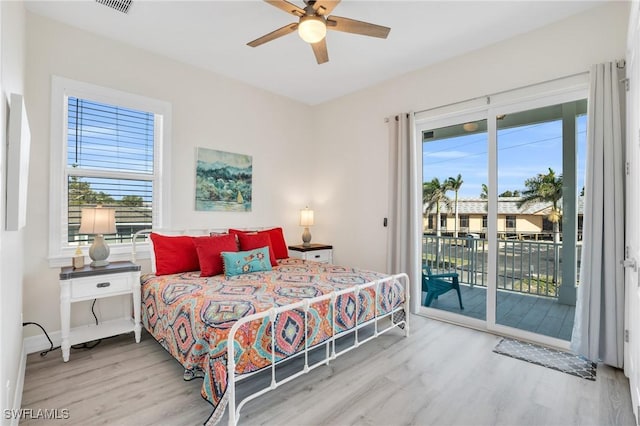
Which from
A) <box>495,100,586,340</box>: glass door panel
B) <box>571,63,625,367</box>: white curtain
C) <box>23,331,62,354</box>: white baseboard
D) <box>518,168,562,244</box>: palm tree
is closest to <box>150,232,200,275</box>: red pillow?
<box>23,331,62,354</box>: white baseboard

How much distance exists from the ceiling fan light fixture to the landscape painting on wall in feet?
6.86

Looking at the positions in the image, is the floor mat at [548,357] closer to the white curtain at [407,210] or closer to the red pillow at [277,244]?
the white curtain at [407,210]

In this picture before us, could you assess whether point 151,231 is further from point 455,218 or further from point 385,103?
point 455,218

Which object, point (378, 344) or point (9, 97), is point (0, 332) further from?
point (378, 344)

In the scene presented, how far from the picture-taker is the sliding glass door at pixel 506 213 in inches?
116

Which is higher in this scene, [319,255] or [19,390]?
[319,255]

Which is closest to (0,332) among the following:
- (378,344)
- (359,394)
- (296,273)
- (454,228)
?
(359,394)

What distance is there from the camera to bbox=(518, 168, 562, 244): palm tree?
2.99 meters

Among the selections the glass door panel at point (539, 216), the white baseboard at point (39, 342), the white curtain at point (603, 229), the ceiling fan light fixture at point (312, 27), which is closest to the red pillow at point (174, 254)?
the white baseboard at point (39, 342)

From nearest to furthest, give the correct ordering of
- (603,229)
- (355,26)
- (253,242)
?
(355,26) → (603,229) → (253,242)

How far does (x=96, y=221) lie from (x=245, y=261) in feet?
4.32

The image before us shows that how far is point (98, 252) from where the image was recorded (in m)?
2.87

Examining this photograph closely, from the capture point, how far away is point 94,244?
9.46 ft

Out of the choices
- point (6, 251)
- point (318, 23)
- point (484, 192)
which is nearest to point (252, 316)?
point (6, 251)
